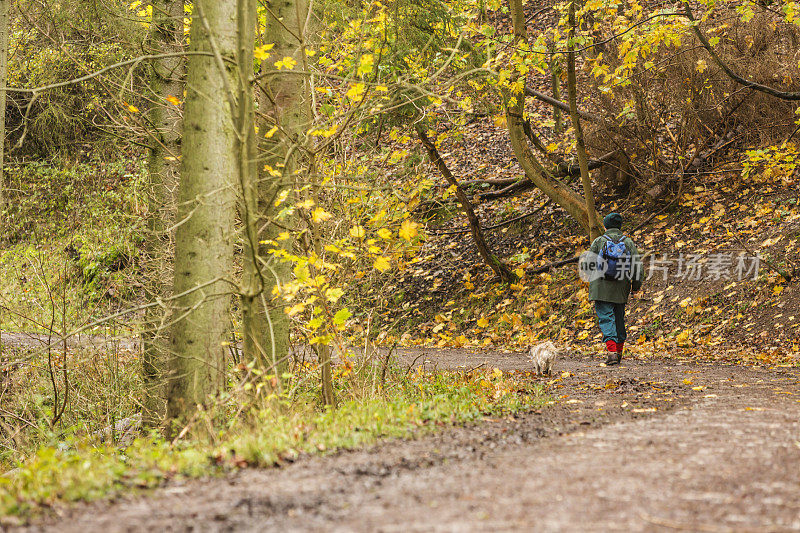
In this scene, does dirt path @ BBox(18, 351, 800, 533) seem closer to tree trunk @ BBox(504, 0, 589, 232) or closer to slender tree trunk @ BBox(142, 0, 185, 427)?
slender tree trunk @ BBox(142, 0, 185, 427)

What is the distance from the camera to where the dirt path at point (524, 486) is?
2.67 m

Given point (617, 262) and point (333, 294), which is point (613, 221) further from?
point (333, 294)

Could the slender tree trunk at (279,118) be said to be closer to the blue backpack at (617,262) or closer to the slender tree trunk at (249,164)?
the slender tree trunk at (249,164)

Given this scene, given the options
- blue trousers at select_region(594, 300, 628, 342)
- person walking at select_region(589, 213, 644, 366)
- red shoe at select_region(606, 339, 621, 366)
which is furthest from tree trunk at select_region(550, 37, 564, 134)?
red shoe at select_region(606, 339, 621, 366)

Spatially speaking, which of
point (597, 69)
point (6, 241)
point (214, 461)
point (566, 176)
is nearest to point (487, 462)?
point (214, 461)

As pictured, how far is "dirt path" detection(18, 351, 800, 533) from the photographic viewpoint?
8.75 ft

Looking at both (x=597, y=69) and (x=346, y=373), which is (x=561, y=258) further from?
(x=346, y=373)

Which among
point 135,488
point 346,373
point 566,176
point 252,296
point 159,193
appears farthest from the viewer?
point 566,176

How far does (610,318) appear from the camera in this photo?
9.33 m

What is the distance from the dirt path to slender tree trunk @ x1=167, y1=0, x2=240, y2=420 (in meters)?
2.08

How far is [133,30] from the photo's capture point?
9.98m

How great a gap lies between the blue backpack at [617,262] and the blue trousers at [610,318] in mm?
412

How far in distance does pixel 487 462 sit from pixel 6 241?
21126 millimetres

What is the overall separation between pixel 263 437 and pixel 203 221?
6.90ft
